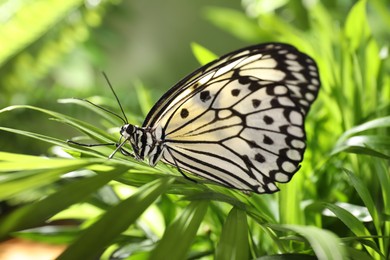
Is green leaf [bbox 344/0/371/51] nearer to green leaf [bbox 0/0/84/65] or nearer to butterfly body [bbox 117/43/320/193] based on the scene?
butterfly body [bbox 117/43/320/193]

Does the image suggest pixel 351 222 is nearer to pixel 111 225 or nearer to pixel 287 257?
pixel 287 257

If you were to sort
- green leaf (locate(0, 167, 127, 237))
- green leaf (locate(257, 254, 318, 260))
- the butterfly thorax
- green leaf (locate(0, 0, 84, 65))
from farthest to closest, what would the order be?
green leaf (locate(0, 0, 84, 65)) → the butterfly thorax → green leaf (locate(257, 254, 318, 260)) → green leaf (locate(0, 167, 127, 237))

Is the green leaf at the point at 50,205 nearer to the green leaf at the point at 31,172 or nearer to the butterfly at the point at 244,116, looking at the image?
the green leaf at the point at 31,172

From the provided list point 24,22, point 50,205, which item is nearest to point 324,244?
point 50,205

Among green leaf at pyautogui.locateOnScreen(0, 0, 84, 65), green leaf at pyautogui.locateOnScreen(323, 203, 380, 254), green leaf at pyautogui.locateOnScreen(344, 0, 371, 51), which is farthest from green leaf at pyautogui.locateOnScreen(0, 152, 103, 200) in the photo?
green leaf at pyautogui.locateOnScreen(0, 0, 84, 65)

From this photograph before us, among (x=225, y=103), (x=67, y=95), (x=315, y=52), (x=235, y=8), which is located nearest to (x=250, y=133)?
(x=225, y=103)

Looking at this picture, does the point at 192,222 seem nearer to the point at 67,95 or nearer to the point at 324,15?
the point at 324,15
